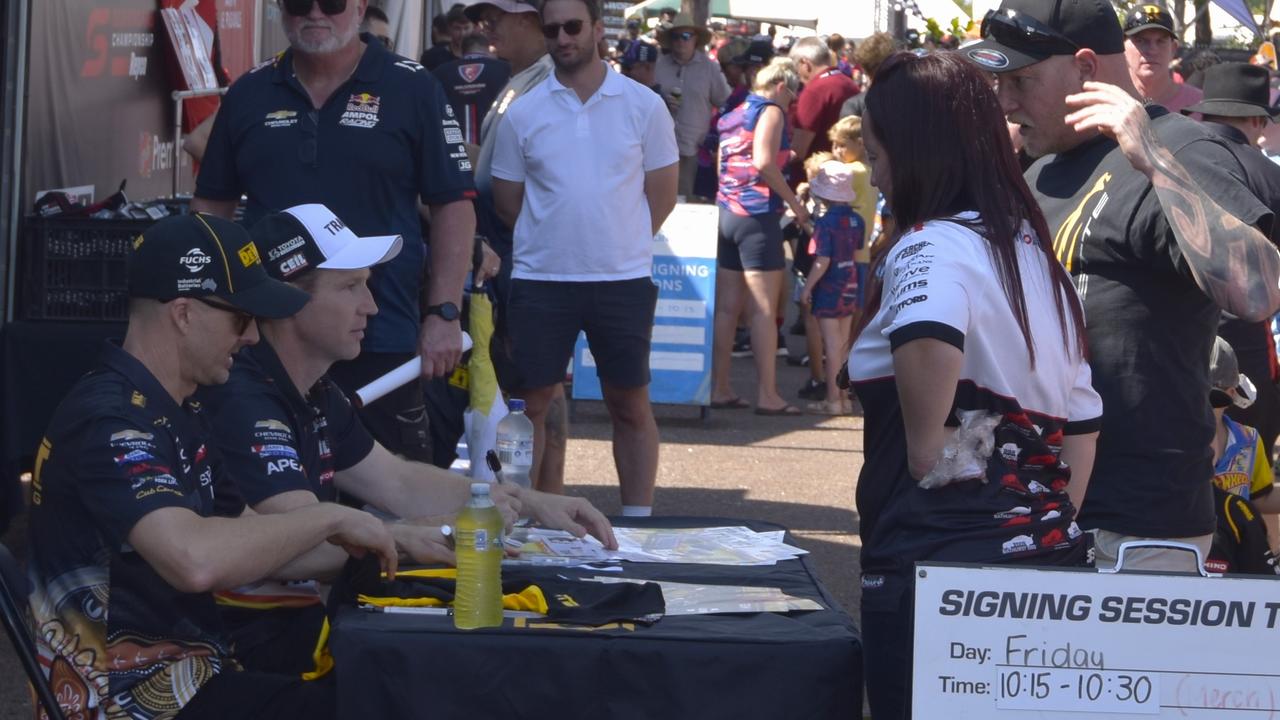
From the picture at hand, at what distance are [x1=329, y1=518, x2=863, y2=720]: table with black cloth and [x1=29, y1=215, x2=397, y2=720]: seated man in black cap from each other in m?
0.28

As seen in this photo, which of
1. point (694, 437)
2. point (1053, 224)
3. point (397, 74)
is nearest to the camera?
point (1053, 224)

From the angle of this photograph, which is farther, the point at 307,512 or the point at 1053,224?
the point at 1053,224

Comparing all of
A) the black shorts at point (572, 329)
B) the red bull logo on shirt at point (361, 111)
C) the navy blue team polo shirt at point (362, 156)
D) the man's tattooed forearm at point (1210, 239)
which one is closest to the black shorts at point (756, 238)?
the black shorts at point (572, 329)

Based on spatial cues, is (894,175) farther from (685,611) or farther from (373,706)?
(373,706)

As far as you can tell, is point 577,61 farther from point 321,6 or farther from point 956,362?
point 956,362

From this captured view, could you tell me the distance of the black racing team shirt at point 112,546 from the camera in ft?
8.46

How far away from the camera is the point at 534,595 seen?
8.87 feet

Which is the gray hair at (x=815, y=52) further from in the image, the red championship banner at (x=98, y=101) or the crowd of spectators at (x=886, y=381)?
the crowd of spectators at (x=886, y=381)

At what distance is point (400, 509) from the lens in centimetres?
363

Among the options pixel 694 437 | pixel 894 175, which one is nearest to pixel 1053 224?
pixel 894 175

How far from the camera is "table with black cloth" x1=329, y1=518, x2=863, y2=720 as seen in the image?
8.30 ft

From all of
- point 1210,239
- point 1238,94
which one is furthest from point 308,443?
point 1238,94

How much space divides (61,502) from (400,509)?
3.63 ft

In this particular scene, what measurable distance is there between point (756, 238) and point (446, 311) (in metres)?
4.48
